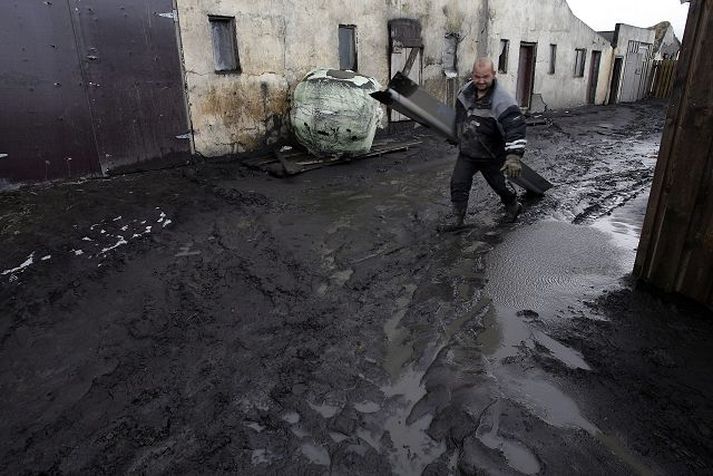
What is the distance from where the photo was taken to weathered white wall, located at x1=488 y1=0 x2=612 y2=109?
1360 centimetres

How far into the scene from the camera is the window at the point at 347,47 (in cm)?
952

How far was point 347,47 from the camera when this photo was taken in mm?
9695

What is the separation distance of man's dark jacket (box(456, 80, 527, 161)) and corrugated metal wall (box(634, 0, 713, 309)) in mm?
1441

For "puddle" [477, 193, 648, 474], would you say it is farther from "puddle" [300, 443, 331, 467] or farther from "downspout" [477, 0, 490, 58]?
"downspout" [477, 0, 490, 58]

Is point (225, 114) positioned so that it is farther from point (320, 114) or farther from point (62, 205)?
point (62, 205)

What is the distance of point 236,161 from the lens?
26.3 feet

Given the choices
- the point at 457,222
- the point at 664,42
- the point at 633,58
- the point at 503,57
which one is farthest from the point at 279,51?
the point at 664,42

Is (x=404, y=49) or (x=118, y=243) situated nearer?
(x=118, y=243)

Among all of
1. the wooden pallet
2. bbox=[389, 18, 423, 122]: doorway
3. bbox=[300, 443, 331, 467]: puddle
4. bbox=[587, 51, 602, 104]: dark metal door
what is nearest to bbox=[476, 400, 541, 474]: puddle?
bbox=[300, 443, 331, 467]: puddle

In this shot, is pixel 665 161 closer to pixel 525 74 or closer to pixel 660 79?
pixel 525 74

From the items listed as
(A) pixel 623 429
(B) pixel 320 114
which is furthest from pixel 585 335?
(B) pixel 320 114

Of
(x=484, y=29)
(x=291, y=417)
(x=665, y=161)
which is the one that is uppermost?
(x=484, y=29)

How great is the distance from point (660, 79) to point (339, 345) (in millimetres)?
27873

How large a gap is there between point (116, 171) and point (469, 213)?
5.30 metres
